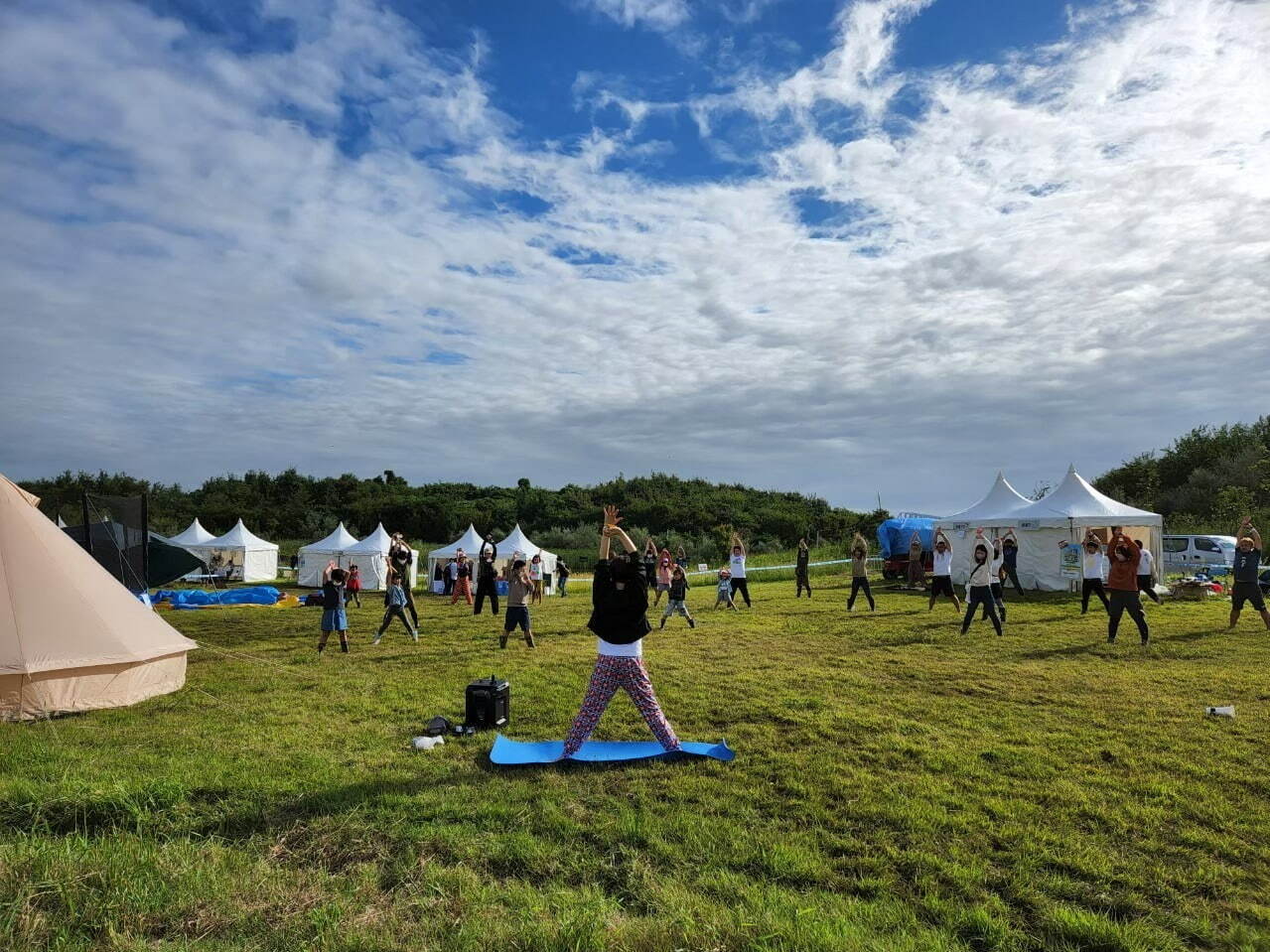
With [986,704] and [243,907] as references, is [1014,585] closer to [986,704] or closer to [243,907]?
[986,704]

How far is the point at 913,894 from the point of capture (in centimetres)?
377

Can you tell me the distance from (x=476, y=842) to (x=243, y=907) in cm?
119

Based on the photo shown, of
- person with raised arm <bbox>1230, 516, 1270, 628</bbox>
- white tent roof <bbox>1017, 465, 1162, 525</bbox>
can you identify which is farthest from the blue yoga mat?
white tent roof <bbox>1017, 465, 1162, 525</bbox>

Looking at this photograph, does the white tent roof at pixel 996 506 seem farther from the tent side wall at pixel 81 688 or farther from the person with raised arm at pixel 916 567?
the tent side wall at pixel 81 688

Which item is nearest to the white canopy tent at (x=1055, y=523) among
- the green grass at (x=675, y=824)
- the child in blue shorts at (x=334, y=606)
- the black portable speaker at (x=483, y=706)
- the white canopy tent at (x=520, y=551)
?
the green grass at (x=675, y=824)

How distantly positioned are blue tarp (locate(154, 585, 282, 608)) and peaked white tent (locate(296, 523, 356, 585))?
733 centimetres

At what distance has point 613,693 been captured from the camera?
227 inches

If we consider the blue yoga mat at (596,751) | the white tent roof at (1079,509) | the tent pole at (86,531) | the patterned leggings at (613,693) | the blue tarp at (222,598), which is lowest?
the blue tarp at (222,598)

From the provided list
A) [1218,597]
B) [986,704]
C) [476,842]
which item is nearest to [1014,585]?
[1218,597]

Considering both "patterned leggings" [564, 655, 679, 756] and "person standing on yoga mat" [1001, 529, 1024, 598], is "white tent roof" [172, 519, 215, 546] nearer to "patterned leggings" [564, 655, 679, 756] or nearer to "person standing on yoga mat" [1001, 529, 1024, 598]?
"person standing on yoga mat" [1001, 529, 1024, 598]

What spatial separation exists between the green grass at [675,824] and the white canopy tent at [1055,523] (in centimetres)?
1263

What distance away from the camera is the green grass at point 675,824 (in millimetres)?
3447

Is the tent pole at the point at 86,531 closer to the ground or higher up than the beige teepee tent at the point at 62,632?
higher up

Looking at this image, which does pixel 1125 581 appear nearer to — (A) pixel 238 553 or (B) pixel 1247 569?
(B) pixel 1247 569
